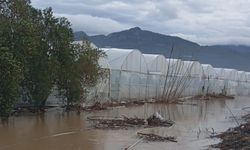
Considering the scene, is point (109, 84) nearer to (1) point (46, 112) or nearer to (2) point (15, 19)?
(1) point (46, 112)

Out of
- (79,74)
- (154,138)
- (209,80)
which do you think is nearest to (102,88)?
(79,74)

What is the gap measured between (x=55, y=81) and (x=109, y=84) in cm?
758

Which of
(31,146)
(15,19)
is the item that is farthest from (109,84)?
(31,146)

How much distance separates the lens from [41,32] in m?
18.7

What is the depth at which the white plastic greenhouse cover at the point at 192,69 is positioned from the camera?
39.5 meters

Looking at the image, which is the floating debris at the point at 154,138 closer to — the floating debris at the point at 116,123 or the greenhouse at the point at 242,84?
the floating debris at the point at 116,123

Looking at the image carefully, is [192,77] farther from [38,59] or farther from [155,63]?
[38,59]

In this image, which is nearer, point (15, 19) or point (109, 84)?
point (15, 19)

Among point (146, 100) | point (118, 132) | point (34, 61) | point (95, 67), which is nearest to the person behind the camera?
point (118, 132)

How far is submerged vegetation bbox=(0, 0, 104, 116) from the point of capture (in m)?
14.4

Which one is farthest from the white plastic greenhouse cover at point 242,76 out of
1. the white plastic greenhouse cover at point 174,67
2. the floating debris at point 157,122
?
the floating debris at point 157,122

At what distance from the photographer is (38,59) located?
17906 millimetres

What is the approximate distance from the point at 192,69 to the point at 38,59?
25765 mm

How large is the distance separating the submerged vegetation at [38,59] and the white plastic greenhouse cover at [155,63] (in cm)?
1192
